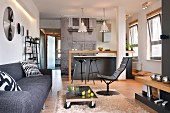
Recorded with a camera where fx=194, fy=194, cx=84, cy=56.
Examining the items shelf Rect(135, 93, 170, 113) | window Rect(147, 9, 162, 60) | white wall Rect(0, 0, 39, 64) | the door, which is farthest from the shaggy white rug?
the door

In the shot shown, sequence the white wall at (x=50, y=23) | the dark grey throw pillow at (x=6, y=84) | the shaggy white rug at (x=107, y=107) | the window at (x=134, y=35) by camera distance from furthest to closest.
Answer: the white wall at (x=50, y=23) < the window at (x=134, y=35) < the shaggy white rug at (x=107, y=107) < the dark grey throw pillow at (x=6, y=84)

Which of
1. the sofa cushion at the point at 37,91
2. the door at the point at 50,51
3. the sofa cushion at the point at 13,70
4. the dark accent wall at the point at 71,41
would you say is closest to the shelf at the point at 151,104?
the sofa cushion at the point at 37,91

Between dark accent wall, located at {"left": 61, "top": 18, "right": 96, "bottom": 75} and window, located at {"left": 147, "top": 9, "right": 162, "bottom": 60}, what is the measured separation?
292 centimetres

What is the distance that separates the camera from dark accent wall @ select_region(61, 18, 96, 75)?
9375 millimetres

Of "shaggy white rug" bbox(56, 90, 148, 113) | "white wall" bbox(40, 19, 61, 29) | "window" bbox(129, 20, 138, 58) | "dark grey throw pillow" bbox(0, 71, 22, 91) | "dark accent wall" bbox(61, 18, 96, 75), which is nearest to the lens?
"dark grey throw pillow" bbox(0, 71, 22, 91)

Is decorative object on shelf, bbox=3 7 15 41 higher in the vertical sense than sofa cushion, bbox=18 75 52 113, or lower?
higher

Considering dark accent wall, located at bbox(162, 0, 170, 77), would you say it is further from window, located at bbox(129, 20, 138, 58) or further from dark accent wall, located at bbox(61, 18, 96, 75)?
dark accent wall, located at bbox(61, 18, 96, 75)

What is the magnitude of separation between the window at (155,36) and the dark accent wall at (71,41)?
2916 millimetres

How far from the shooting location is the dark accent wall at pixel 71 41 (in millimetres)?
9375

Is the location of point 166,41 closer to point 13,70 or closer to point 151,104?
point 151,104

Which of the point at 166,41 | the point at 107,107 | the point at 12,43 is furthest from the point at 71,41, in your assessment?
the point at 166,41

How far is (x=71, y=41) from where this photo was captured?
9.45 metres

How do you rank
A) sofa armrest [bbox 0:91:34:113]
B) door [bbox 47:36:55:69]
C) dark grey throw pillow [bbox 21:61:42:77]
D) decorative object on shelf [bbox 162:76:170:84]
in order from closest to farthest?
sofa armrest [bbox 0:91:34:113]
decorative object on shelf [bbox 162:76:170:84]
dark grey throw pillow [bbox 21:61:42:77]
door [bbox 47:36:55:69]

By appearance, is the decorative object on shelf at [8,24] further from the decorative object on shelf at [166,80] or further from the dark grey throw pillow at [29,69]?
the decorative object on shelf at [166,80]
